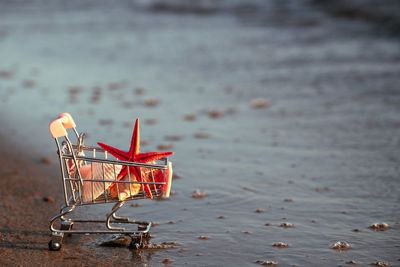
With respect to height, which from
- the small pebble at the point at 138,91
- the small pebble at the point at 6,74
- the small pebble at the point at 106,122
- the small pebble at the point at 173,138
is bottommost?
the small pebble at the point at 173,138

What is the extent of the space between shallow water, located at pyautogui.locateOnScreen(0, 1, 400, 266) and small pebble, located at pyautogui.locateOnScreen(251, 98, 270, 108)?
0.12 meters

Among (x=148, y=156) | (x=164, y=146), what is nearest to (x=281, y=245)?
(x=148, y=156)

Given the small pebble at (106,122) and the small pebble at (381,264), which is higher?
the small pebble at (106,122)

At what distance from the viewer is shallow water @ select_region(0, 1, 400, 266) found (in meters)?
4.36

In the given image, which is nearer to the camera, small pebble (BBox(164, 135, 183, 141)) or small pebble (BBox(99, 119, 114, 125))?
small pebble (BBox(164, 135, 183, 141))

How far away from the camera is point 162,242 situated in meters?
4.19

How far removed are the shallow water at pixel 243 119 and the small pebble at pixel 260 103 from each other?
0.12 m

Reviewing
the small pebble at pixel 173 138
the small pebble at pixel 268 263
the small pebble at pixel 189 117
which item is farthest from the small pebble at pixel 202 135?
the small pebble at pixel 268 263

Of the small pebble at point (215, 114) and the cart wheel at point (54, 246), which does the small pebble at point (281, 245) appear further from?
the small pebble at point (215, 114)

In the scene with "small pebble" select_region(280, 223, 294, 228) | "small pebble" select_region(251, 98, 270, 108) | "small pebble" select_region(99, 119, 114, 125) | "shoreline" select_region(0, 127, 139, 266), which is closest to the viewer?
"shoreline" select_region(0, 127, 139, 266)

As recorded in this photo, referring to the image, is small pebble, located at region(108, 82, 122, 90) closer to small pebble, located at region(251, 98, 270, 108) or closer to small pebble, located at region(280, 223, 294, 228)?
small pebble, located at region(251, 98, 270, 108)

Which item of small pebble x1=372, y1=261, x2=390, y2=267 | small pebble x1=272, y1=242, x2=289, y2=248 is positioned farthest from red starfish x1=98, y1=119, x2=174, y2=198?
small pebble x1=372, y1=261, x2=390, y2=267

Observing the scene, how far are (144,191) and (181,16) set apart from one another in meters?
19.2

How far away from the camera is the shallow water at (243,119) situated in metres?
4.36
